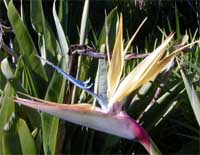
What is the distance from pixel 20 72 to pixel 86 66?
0.21 metres

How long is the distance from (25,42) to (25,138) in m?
0.36

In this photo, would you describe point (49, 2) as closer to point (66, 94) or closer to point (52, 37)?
point (52, 37)

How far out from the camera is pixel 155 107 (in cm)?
132

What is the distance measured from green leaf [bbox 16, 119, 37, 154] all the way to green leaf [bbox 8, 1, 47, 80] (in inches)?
10.6

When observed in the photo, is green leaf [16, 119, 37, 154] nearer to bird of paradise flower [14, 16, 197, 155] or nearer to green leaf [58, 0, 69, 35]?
bird of paradise flower [14, 16, 197, 155]

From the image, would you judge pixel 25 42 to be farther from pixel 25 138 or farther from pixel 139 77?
pixel 139 77

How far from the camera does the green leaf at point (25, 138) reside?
1075mm

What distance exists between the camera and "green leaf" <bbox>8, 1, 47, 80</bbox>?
1.34m

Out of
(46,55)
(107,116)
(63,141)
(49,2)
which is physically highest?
(107,116)

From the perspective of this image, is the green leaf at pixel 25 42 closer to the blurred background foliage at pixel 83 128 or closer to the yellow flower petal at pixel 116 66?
the blurred background foliage at pixel 83 128

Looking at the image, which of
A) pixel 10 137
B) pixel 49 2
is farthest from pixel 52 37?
pixel 49 2

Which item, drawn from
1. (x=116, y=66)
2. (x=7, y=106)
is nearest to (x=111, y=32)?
(x=7, y=106)

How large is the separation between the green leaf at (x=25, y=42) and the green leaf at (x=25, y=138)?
0.27 meters

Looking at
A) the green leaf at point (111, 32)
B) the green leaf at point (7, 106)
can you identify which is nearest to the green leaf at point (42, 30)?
the green leaf at point (111, 32)
